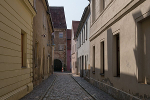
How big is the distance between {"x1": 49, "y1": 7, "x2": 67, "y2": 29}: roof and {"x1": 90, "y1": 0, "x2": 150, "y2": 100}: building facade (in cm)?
3828

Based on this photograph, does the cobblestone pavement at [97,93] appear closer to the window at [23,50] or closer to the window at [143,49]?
the window at [143,49]

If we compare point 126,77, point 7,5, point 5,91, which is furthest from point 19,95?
point 126,77

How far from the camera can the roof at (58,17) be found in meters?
49.2

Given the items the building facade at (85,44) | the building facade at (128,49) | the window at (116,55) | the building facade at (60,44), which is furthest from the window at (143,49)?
the building facade at (60,44)

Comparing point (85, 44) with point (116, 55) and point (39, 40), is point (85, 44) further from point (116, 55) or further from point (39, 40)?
point (116, 55)

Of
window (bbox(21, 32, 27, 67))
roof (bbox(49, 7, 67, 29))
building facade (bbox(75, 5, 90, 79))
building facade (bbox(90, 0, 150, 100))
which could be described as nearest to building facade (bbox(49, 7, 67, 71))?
roof (bbox(49, 7, 67, 29))

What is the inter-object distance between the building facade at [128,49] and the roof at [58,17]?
38283 mm

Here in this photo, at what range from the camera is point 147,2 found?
621 centimetres

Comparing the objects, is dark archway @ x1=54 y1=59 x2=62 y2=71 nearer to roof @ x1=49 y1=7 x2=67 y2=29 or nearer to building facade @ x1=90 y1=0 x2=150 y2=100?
roof @ x1=49 y1=7 x2=67 y2=29

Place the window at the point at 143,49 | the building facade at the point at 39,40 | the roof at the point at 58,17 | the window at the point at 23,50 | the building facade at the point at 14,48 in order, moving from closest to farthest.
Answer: the window at the point at 143,49, the building facade at the point at 14,48, the window at the point at 23,50, the building facade at the point at 39,40, the roof at the point at 58,17

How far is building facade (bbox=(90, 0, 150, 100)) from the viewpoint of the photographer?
665 centimetres

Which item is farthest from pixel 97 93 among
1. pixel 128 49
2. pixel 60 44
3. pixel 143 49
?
pixel 60 44

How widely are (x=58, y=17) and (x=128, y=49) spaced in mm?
43886

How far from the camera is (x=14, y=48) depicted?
26.7 feet
